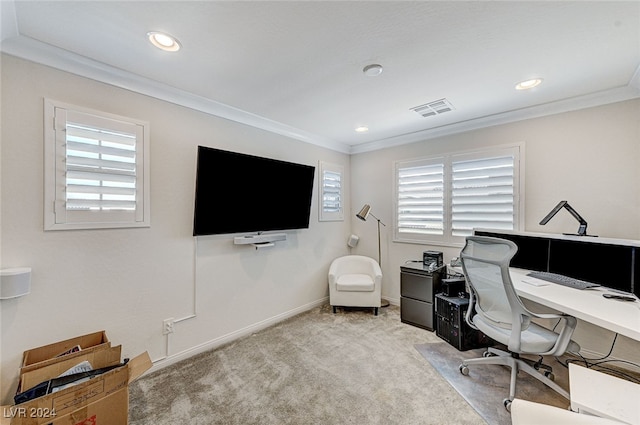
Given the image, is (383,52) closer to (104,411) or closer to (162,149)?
(162,149)

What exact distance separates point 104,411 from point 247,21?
2.43 m

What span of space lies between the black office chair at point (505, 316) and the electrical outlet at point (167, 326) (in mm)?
2619

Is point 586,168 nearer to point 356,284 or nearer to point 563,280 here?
point 563,280

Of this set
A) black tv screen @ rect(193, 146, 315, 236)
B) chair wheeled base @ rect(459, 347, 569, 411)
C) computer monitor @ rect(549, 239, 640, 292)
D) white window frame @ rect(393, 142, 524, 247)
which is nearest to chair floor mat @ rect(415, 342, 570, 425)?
chair wheeled base @ rect(459, 347, 569, 411)

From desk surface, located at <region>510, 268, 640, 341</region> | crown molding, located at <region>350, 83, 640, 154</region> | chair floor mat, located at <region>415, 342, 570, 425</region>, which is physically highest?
crown molding, located at <region>350, 83, 640, 154</region>

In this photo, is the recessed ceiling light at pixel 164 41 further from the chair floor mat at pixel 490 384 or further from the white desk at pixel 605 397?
the chair floor mat at pixel 490 384

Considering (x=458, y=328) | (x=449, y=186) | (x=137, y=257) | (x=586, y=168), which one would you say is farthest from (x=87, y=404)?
(x=586, y=168)

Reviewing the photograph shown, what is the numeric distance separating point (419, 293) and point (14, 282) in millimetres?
3547

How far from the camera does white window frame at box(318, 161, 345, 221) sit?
154 inches

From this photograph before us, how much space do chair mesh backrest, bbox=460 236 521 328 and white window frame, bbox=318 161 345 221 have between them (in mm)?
2138

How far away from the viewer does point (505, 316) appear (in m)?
1.95

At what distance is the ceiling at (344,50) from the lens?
1.45 m

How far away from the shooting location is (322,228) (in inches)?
156

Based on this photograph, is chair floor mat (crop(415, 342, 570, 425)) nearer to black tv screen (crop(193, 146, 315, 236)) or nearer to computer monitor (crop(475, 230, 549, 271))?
computer monitor (crop(475, 230, 549, 271))
